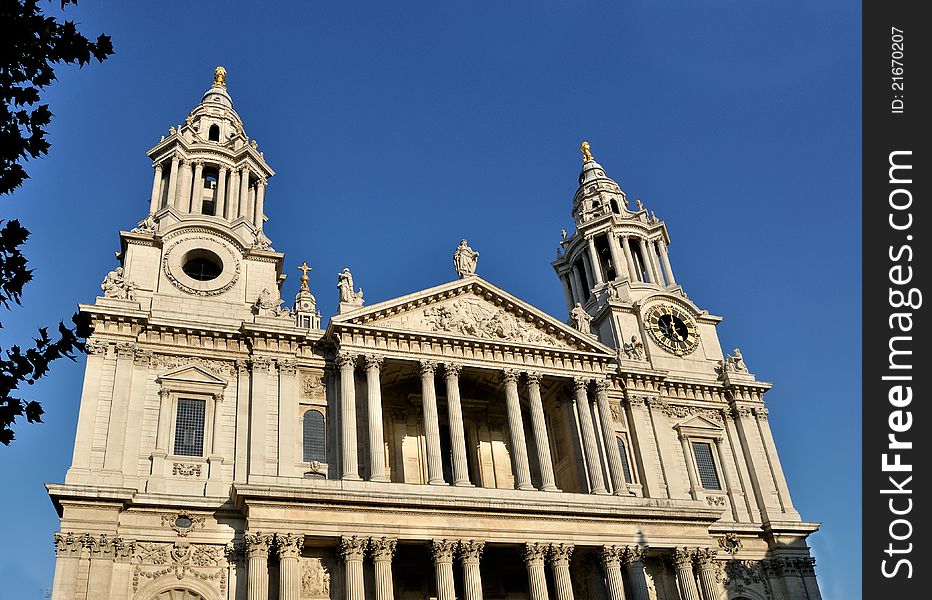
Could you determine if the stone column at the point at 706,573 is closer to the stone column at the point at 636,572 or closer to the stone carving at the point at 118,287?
the stone column at the point at 636,572

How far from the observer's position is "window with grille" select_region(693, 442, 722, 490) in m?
39.8

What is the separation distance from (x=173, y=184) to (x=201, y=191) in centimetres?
134

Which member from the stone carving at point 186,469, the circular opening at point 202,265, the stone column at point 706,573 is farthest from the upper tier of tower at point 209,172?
the stone column at point 706,573

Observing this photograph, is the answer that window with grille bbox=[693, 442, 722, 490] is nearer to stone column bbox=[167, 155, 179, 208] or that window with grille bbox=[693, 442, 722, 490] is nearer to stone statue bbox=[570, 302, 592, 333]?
stone statue bbox=[570, 302, 592, 333]

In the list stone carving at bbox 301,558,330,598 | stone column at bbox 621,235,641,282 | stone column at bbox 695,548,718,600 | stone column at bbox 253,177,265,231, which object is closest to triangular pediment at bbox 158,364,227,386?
stone carving at bbox 301,558,330,598

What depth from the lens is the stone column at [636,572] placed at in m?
32.3

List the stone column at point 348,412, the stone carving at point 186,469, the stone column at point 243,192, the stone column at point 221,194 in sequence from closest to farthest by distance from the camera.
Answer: the stone carving at point 186,469
the stone column at point 348,412
the stone column at point 221,194
the stone column at point 243,192

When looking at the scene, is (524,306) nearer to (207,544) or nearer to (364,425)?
(364,425)

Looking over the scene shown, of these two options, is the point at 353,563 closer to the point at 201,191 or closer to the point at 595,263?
the point at 201,191

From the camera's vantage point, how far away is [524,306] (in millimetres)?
38562

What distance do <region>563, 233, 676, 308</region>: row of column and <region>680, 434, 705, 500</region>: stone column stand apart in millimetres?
10561

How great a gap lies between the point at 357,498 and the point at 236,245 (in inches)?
552

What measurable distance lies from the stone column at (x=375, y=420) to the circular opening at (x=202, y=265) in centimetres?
859
